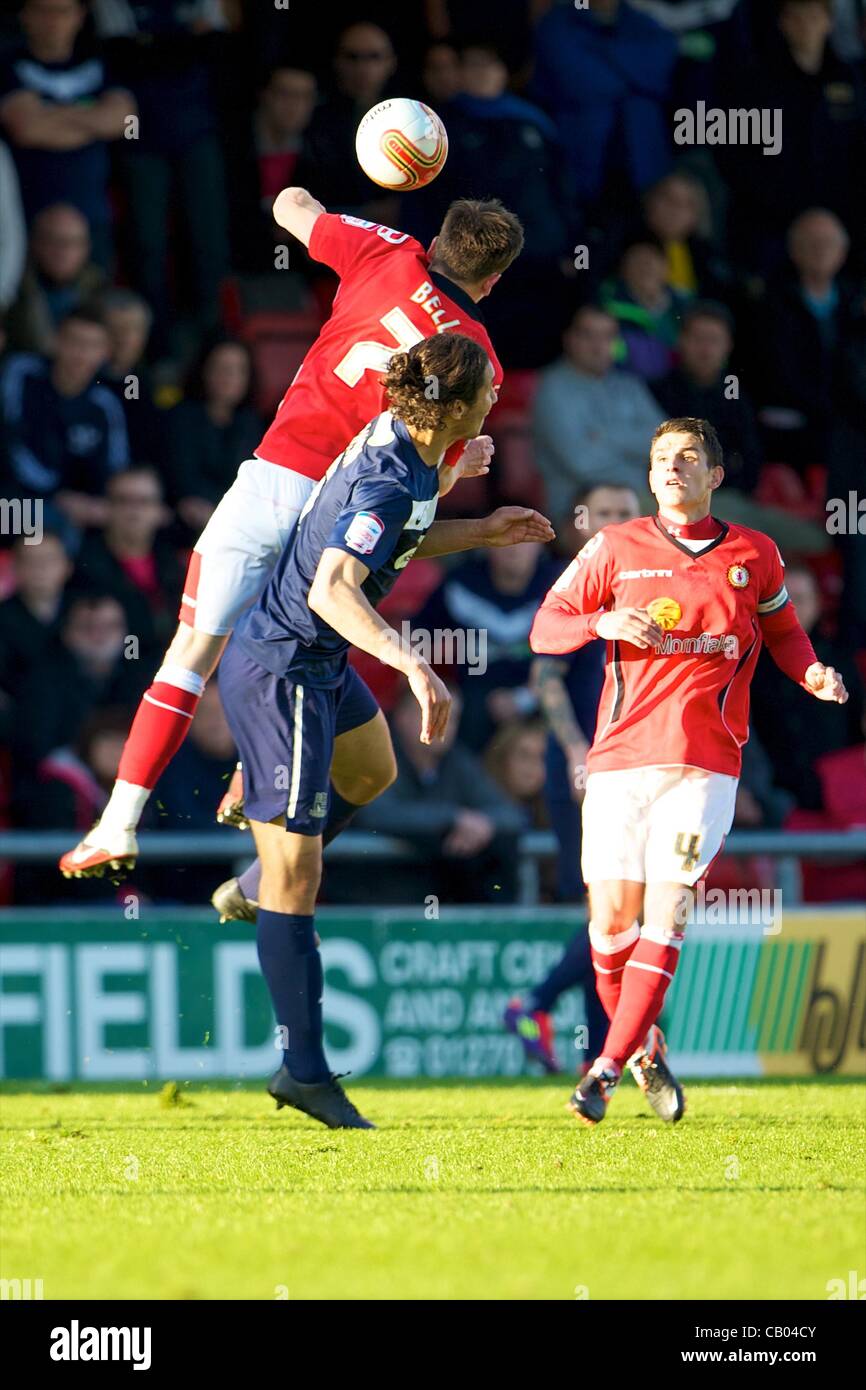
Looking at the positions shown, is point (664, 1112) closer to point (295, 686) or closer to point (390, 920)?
point (295, 686)

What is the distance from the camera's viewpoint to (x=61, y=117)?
1288cm

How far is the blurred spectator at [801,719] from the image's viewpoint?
12758 millimetres

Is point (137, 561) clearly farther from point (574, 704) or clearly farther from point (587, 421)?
point (574, 704)

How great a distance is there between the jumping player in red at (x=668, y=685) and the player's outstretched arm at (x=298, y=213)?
59.3 inches

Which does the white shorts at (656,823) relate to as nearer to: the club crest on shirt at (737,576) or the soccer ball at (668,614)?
the soccer ball at (668,614)

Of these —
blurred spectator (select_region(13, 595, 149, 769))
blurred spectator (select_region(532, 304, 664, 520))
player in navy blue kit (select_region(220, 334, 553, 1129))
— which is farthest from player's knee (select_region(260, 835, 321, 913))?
blurred spectator (select_region(532, 304, 664, 520))

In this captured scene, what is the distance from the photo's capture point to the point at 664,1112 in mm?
7266

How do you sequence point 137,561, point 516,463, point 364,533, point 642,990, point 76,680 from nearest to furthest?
point 364,533 → point 642,990 → point 76,680 → point 137,561 → point 516,463

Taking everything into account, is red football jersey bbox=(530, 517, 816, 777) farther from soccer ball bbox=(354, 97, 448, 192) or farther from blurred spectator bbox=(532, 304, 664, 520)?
blurred spectator bbox=(532, 304, 664, 520)

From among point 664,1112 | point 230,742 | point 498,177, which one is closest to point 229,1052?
point 230,742

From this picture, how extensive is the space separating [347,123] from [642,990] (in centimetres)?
776

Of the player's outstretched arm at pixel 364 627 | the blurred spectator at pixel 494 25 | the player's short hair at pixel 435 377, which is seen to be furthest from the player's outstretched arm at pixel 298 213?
the blurred spectator at pixel 494 25

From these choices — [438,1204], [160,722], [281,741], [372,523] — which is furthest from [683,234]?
A: [438,1204]

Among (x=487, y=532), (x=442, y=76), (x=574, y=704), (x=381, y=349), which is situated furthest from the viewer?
(x=442, y=76)
